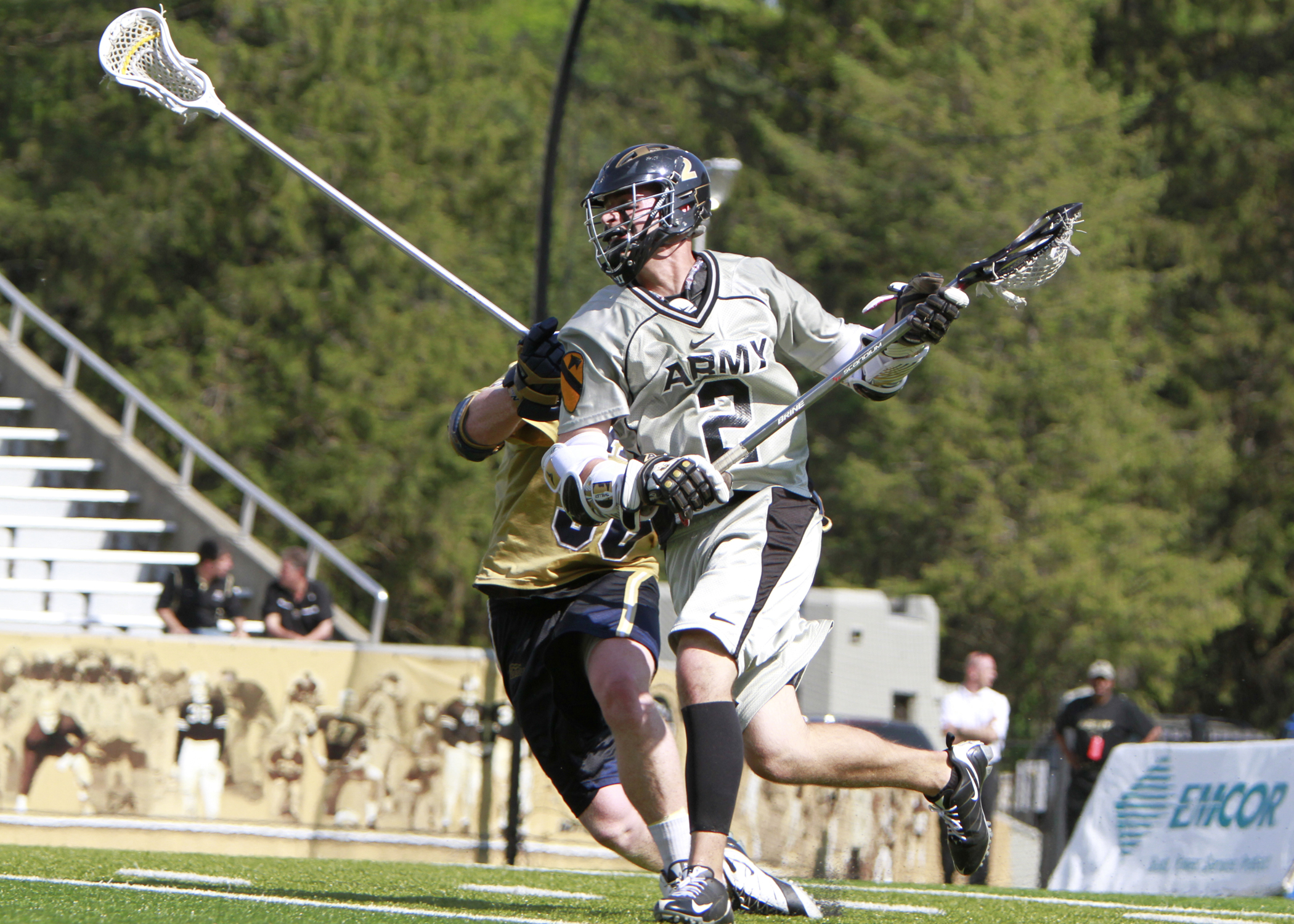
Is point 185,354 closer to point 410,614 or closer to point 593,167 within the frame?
point 410,614

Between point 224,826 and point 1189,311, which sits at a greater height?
point 1189,311

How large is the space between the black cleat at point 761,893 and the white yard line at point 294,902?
646mm

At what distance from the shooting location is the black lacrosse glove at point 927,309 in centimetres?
437

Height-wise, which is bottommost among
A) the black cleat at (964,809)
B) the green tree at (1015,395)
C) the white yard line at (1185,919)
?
the white yard line at (1185,919)

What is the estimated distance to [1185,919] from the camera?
185 inches

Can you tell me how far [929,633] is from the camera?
1753cm

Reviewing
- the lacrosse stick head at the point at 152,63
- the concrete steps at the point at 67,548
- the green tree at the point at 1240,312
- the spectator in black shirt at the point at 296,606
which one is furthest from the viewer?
the green tree at the point at 1240,312

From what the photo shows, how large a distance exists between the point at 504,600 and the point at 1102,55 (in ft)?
92.0

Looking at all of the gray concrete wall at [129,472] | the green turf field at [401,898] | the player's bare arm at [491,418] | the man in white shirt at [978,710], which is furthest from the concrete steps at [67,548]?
the player's bare arm at [491,418]

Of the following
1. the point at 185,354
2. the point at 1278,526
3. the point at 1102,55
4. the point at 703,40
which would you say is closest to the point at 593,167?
the point at 703,40

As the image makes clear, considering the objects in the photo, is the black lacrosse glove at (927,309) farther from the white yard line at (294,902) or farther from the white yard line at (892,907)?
the white yard line at (294,902)

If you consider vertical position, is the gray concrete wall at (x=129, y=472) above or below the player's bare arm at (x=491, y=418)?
above

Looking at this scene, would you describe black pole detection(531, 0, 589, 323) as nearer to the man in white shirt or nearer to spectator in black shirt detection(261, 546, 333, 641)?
spectator in black shirt detection(261, 546, 333, 641)

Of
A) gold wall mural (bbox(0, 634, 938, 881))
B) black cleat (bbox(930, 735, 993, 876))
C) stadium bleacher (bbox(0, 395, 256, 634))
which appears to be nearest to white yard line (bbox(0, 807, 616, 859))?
gold wall mural (bbox(0, 634, 938, 881))
